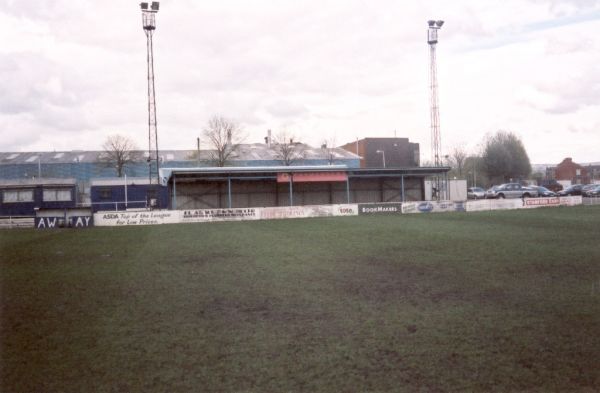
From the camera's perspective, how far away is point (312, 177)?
43.1m

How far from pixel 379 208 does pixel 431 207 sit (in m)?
4.81

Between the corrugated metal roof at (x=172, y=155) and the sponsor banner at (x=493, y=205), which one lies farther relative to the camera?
the corrugated metal roof at (x=172, y=155)

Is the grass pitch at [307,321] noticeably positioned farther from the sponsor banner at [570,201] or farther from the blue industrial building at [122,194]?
the blue industrial building at [122,194]

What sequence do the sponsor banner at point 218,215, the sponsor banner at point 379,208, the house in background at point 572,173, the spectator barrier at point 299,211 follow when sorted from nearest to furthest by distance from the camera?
the spectator barrier at point 299,211 → the sponsor banner at point 218,215 → the sponsor banner at point 379,208 → the house in background at point 572,173

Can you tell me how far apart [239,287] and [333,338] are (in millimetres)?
4358

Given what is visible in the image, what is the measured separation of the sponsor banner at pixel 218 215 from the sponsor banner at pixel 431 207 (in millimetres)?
12706

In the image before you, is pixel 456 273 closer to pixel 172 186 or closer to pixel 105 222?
pixel 105 222

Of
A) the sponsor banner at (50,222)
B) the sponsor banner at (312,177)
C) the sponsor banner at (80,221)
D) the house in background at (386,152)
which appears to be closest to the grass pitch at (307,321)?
the sponsor banner at (80,221)

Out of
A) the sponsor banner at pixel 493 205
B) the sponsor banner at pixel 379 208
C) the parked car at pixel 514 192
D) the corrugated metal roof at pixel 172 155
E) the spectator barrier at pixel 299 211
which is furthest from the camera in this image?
the corrugated metal roof at pixel 172 155

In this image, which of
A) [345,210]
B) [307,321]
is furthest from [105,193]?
[307,321]

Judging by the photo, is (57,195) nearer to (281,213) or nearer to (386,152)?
(281,213)

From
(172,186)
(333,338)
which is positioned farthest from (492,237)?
(172,186)

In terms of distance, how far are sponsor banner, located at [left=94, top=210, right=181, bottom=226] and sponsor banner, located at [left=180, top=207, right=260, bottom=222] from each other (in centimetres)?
72

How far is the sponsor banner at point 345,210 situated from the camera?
38.1 metres
